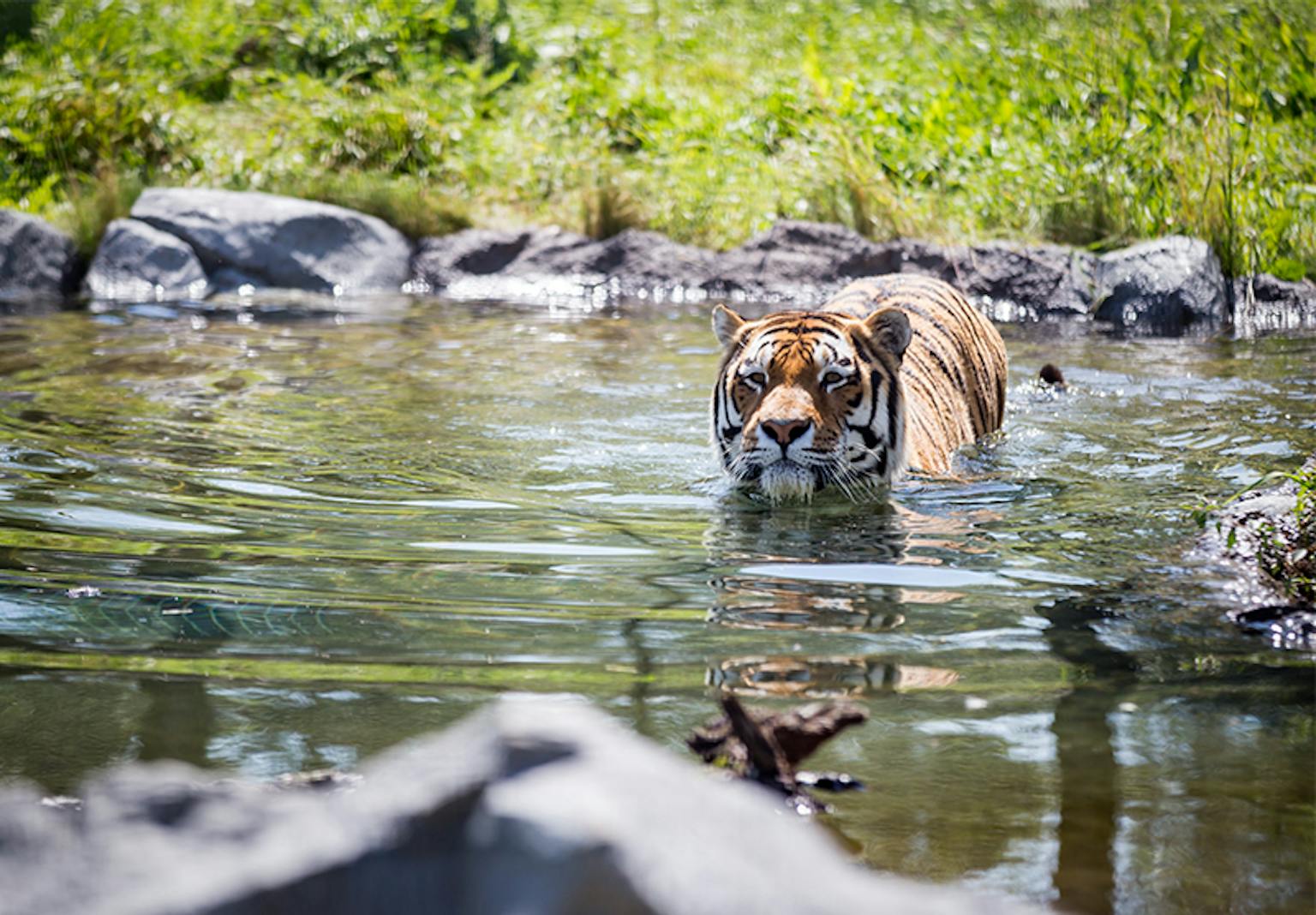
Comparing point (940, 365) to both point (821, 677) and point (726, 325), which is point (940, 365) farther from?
point (821, 677)

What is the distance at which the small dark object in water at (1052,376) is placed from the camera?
265 inches

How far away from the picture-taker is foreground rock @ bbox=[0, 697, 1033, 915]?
1.25 m

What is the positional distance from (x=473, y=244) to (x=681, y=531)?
278 inches

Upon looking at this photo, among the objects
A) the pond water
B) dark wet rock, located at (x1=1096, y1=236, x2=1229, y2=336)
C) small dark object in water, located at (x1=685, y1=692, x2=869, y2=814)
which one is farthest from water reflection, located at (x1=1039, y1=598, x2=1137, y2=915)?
dark wet rock, located at (x1=1096, y1=236, x2=1229, y2=336)

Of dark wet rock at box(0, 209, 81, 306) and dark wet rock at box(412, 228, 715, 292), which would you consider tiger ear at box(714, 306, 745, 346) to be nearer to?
dark wet rock at box(412, 228, 715, 292)

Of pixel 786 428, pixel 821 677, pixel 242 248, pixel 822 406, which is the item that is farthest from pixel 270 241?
pixel 821 677

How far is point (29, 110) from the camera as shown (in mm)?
12688

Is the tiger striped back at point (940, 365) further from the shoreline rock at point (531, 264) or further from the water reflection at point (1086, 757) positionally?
the shoreline rock at point (531, 264)

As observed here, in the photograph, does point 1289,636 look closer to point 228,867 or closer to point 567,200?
point 228,867

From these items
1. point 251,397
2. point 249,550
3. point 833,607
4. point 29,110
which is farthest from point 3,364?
point 29,110

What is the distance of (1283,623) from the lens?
11.3 ft

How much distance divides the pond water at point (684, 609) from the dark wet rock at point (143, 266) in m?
3.91

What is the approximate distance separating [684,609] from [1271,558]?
58.9 inches

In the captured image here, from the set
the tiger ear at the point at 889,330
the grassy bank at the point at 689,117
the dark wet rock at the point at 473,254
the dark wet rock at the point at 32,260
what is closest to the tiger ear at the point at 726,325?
the tiger ear at the point at 889,330
